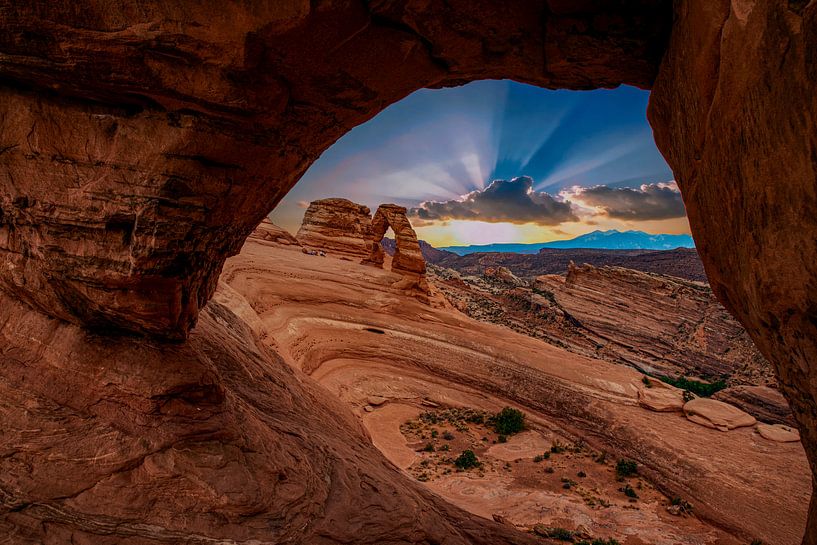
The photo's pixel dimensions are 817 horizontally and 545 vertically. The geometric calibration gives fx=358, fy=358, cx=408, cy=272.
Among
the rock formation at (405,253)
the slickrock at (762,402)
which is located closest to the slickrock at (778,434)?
the slickrock at (762,402)

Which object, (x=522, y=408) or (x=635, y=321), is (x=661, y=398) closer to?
(x=522, y=408)

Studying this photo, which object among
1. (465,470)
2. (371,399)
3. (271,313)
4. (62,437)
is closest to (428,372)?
(371,399)

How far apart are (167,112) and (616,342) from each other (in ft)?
159

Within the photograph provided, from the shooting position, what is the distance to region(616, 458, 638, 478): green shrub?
1756 cm

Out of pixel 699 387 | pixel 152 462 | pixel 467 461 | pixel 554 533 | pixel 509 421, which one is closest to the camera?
pixel 152 462

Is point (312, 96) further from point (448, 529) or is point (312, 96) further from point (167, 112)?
point (448, 529)

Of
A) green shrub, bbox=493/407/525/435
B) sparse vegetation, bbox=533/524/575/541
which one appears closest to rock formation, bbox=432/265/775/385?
green shrub, bbox=493/407/525/435

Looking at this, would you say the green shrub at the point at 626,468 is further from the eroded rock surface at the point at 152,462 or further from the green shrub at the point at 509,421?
the eroded rock surface at the point at 152,462

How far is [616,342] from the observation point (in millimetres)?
42906

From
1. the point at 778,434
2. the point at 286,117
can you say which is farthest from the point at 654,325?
the point at 286,117

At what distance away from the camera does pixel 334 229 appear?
42.2m

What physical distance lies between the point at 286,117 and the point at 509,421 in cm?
2018

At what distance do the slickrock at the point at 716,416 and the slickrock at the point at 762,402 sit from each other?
619 cm

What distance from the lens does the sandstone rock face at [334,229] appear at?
4144 cm
